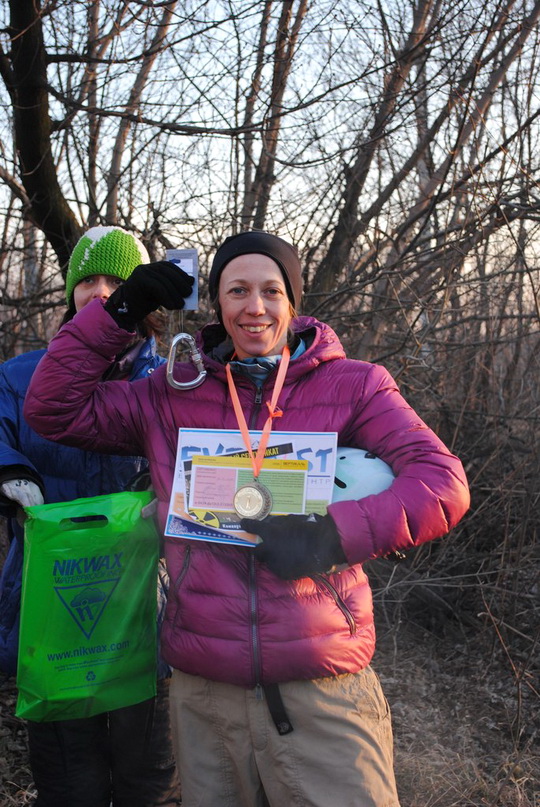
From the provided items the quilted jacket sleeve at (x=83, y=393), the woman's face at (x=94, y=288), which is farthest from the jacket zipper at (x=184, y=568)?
the woman's face at (x=94, y=288)

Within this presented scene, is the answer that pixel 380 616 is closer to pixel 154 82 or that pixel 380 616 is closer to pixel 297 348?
pixel 297 348

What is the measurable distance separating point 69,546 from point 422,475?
109 centimetres

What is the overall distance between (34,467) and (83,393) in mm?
413

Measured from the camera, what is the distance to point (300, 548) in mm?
1733

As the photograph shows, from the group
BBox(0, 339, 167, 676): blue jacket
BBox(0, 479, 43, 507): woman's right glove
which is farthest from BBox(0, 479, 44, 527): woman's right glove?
BBox(0, 339, 167, 676): blue jacket

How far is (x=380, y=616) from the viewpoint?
202 inches

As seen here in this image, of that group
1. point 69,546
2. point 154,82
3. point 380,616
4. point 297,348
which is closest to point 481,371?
point 380,616

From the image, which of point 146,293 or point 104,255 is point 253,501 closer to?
point 146,293

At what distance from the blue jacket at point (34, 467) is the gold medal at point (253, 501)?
1.83 feet

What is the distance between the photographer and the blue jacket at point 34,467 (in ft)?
7.64

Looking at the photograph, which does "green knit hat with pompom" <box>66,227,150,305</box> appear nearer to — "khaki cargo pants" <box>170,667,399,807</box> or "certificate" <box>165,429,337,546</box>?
"certificate" <box>165,429,337,546</box>

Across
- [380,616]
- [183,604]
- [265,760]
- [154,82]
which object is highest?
[154,82]

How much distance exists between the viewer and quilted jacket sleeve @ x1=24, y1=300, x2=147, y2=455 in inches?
80.1

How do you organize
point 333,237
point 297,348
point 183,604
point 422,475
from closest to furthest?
point 422,475 < point 183,604 < point 297,348 < point 333,237
